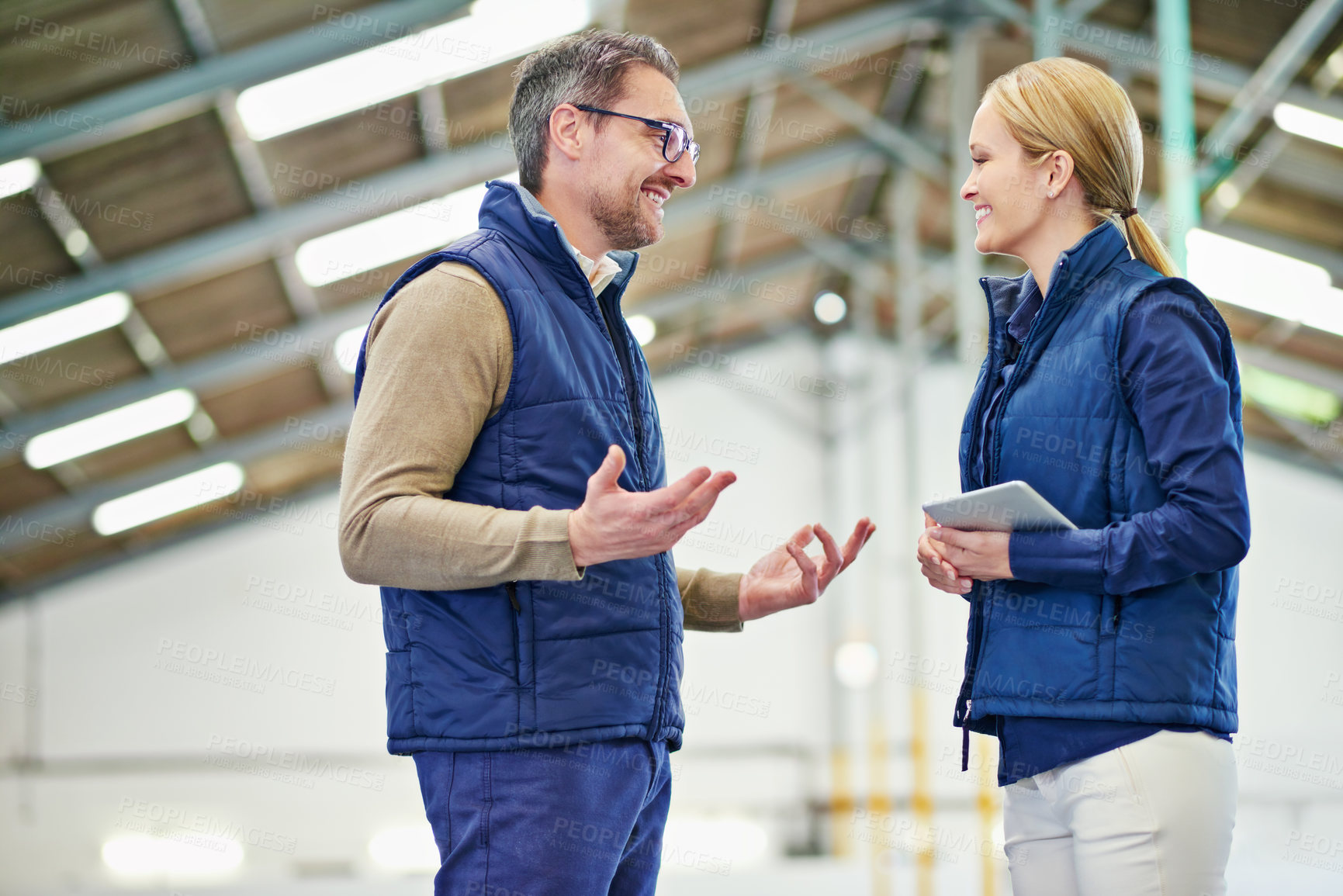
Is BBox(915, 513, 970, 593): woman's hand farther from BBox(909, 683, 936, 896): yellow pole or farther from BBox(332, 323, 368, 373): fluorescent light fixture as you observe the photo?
BBox(332, 323, 368, 373): fluorescent light fixture

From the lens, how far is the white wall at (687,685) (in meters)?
11.5

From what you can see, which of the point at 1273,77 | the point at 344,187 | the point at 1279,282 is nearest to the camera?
the point at 1273,77

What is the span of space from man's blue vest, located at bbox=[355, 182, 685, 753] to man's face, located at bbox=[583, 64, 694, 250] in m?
0.22

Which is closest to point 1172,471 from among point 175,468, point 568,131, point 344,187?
point 568,131

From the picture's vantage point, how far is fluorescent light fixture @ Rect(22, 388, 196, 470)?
908 centimetres

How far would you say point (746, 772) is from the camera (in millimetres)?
12953

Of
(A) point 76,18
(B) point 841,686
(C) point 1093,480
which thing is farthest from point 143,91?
(B) point 841,686

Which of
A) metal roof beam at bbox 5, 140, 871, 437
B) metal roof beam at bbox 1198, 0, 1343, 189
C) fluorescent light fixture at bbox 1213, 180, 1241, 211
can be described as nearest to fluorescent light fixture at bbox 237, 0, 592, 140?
metal roof beam at bbox 5, 140, 871, 437

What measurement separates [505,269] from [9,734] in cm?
1246

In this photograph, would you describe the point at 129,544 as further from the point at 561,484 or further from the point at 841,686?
the point at 561,484

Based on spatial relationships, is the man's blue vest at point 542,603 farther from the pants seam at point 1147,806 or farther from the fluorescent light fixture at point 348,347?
the fluorescent light fixture at point 348,347

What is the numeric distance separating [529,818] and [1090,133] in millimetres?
1290

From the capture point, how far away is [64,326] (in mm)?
7535

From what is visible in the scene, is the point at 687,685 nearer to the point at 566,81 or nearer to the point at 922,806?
the point at 922,806
